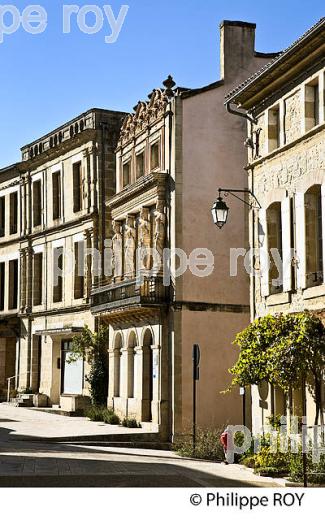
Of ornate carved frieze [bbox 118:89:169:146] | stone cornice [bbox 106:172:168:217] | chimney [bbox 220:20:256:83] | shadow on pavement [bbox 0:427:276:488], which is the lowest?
shadow on pavement [bbox 0:427:276:488]

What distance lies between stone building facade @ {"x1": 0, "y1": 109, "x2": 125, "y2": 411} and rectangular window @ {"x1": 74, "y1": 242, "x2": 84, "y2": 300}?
1.5 inches

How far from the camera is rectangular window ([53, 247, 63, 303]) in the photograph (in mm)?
36750

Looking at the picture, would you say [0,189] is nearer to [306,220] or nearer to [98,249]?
[98,249]

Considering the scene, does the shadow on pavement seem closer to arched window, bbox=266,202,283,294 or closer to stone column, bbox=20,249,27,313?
arched window, bbox=266,202,283,294

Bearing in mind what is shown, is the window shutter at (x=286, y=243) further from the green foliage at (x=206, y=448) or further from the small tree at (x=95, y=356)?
the small tree at (x=95, y=356)

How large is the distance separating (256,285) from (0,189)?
2377 cm

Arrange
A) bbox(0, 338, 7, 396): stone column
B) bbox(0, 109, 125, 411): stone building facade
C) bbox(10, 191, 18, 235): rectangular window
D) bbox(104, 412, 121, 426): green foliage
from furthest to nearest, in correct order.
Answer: bbox(10, 191, 18, 235): rectangular window
bbox(0, 338, 7, 396): stone column
bbox(0, 109, 125, 411): stone building facade
bbox(104, 412, 121, 426): green foliage

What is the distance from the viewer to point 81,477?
49.9 ft

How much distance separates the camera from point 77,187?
35.7m

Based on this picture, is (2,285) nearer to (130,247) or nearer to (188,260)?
(130,247)

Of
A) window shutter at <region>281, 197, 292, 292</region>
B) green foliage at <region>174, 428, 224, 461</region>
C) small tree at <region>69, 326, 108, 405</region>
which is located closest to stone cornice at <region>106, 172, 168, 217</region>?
small tree at <region>69, 326, 108, 405</region>

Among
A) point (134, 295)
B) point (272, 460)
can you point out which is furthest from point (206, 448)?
point (134, 295)

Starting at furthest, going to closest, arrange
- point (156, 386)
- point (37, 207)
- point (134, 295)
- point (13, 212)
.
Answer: point (13, 212) < point (37, 207) < point (134, 295) < point (156, 386)

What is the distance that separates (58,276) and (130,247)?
25.9 ft
